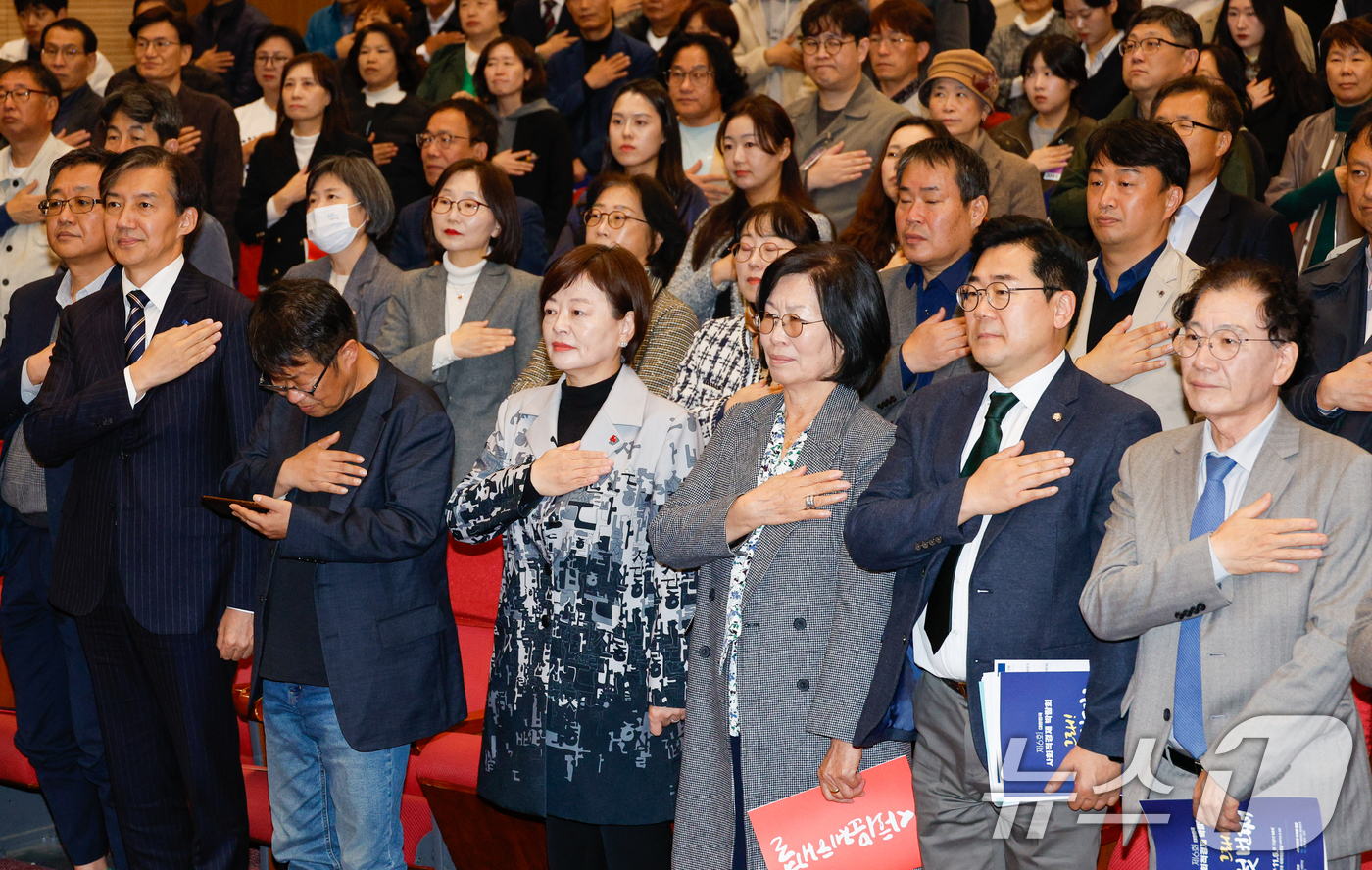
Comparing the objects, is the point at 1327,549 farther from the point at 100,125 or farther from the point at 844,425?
the point at 100,125

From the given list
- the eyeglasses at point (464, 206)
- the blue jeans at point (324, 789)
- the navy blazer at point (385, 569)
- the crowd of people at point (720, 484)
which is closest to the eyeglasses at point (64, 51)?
the crowd of people at point (720, 484)

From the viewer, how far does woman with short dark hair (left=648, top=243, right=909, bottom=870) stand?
2.42 m

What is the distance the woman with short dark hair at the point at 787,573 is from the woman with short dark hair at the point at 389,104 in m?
3.88

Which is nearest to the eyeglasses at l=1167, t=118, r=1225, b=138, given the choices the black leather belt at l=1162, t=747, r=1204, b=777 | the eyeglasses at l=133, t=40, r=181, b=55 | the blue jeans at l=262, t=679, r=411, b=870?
the black leather belt at l=1162, t=747, r=1204, b=777

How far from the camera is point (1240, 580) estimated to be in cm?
211

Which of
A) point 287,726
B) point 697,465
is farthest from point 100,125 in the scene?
point 697,465

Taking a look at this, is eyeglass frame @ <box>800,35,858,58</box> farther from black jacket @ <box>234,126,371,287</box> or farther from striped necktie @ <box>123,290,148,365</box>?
striped necktie @ <box>123,290,148,365</box>

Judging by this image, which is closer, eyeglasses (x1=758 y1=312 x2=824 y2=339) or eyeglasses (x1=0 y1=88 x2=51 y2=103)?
eyeglasses (x1=758 y1=312 x2=824 y2=339)

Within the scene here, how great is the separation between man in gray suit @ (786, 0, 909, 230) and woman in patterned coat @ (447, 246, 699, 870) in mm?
2118

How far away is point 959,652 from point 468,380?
2242 millimetres

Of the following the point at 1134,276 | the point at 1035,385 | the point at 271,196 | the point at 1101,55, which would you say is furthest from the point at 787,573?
the point at 1101,55

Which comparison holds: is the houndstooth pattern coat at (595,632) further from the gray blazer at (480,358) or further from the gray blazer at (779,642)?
the gray blazer at (480,358)

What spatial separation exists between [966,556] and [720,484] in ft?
1.80

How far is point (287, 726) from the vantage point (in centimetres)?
303
